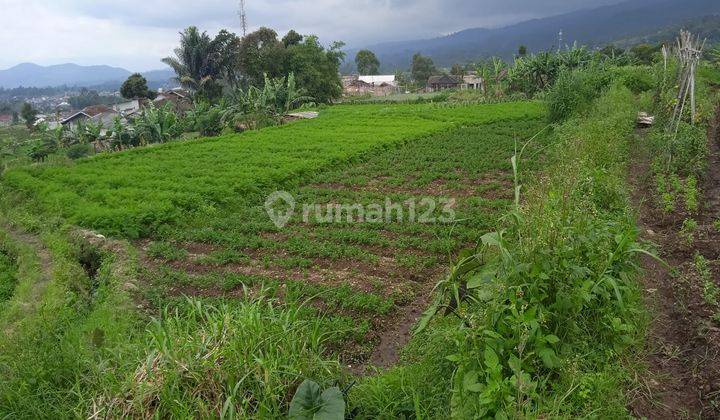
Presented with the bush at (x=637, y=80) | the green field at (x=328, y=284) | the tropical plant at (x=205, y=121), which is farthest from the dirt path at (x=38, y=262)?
the bush at (x=637, y=80)

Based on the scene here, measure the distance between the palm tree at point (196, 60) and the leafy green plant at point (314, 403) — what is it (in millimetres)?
38186

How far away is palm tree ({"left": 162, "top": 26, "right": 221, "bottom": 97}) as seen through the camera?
38094 millimetres

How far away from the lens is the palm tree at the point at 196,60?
38.1 meters

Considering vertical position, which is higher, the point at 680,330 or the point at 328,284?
the point at 680,330

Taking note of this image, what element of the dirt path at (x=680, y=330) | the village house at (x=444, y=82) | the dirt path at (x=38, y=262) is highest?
the village house at (x=444, y=82)

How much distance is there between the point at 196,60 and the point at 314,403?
133 ft

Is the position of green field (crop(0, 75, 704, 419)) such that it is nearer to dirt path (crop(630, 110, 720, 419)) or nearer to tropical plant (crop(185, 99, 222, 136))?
dirt path (crop(630, 110, 720, 419))

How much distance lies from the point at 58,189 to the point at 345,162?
702cm

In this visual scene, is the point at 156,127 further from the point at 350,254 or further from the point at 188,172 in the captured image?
the point at 350,254

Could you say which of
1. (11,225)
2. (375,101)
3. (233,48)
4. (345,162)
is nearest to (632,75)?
(345,162)

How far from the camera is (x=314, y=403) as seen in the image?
2.75 meters

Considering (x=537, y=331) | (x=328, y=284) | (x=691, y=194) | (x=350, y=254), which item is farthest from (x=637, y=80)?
(x=537, y=331)

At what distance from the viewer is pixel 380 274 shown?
6.00 meters

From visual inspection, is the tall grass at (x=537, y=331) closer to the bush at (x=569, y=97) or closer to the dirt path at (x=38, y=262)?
the dirt path at (x=38, y=262)
